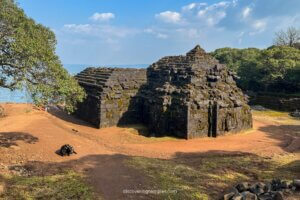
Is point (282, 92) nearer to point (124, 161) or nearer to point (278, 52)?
point (278, 52)

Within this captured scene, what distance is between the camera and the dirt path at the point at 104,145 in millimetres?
14520

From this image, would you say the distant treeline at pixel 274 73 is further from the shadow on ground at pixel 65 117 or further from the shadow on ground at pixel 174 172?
the shadow on ground at pixel 174 172

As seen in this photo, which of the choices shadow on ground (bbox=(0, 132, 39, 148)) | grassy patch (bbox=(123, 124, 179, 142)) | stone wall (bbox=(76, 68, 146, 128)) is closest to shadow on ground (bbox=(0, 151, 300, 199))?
shadow on ground (bbox=(0, 132, 39, 148))

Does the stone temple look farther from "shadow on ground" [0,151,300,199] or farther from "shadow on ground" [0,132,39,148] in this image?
"shadow on ground" [0,132,39,148]

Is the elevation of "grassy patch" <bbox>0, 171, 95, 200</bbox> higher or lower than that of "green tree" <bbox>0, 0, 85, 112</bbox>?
lower

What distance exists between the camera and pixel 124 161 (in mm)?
16141

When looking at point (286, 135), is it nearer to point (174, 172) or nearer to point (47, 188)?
point (174, 172)

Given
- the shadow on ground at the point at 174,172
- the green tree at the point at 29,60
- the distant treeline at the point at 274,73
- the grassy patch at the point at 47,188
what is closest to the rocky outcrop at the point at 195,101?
the shadow on ground at the point at 174,172

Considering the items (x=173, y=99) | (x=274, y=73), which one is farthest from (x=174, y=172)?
(x=274, y=73)

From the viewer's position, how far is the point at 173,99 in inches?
926

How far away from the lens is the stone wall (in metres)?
25.5

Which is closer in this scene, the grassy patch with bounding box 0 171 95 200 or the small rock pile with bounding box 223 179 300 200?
the small rock pile with bounding box 223 179 300 200

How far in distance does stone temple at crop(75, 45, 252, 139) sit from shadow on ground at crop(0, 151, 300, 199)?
4759mm

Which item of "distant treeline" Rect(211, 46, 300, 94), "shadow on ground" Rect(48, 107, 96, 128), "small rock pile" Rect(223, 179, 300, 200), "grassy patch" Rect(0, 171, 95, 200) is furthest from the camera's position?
"distant treeline" Rect(211, 46, 300, 94)
